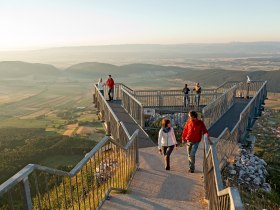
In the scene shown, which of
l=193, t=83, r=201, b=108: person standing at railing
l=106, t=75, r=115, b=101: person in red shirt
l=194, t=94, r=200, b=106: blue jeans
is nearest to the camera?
l=193, t=83, r=201, b=108: person standing at railing

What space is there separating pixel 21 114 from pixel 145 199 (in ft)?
436

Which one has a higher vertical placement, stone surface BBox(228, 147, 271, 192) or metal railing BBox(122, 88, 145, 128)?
metal railing BBox(122, 88, 145, 128)

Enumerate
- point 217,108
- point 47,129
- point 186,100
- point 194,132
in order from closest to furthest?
1. point 194,132
2. point 217,108
3. point 186,100
4. point 47,129

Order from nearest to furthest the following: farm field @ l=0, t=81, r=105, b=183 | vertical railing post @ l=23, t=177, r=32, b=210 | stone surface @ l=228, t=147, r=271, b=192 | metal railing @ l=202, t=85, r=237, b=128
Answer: vertical railing post @ l=23, t=177, r=32, b=210 < stone surface @ l=228, t=147, r=271, b=192 < metal railing @ l=202, t=85, r=237, b=128 < farm field @ l=0, t=81, r=105, b=183

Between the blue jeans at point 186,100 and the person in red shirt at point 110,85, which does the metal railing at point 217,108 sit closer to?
the blue jeans at point 186,100

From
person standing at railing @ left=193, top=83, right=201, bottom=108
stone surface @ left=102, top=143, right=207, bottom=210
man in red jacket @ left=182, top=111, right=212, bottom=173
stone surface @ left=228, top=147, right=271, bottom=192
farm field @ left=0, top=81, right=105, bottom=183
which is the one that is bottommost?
farm field @ left=0, top=81, right=105, bottom=183

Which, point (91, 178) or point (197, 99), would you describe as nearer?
point (91, 178)

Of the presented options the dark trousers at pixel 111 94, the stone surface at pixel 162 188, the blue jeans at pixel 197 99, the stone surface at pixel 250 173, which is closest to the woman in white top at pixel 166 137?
the stone surface at pixel 162 188

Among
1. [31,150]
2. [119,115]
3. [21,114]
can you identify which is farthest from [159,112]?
[21,114]

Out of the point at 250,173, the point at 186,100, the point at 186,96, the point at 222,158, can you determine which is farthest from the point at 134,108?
the point at 250,173

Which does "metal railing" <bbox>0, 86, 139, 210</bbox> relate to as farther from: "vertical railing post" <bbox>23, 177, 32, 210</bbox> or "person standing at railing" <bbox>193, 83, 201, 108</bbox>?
"person standing at railing" <bbox>193, 83, 201, 108</bbox>

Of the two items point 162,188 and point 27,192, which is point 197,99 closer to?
point 162,188

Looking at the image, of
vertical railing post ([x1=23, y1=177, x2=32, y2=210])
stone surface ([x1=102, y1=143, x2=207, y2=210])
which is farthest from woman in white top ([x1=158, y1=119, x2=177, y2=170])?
vertical railing post ([x1=23, y1=177, x2=32, y2=210])

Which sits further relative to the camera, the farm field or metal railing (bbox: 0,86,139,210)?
the farm field
